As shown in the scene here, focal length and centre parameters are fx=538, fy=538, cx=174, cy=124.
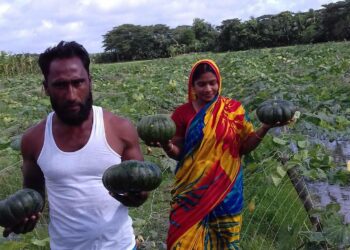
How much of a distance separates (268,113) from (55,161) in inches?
59.6

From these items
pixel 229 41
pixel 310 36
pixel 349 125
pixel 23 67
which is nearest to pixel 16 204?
pixel 349 125

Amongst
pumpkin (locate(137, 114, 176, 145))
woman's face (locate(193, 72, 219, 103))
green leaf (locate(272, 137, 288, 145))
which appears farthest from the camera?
green leaf (locate(272, 137, 288, 145))

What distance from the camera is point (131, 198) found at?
2.39m

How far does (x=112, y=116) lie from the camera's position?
251 centimetres

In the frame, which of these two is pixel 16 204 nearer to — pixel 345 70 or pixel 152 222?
pixel 152 222

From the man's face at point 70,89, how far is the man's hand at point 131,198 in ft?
1.24

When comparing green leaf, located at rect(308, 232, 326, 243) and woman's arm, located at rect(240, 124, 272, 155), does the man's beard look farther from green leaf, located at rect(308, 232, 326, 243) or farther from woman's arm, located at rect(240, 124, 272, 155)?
green leaf, located at rect(308, 232, 326, 243)

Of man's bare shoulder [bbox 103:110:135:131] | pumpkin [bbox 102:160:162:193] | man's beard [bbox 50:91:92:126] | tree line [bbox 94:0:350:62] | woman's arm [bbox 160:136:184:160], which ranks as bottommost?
tree line [bbox 94:0:350:62]

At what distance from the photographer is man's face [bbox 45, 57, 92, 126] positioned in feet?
7.64

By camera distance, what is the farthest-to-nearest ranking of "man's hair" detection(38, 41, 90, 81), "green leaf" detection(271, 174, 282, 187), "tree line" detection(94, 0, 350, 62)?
1. "tree line" detection(94, 0, 350, 62)
2. "green leaf" detection(271, 174, 282, 187)
3. "man's hair" detection(38, 41, 90, 81)

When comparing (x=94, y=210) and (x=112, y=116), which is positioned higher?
(x=112, y=116)

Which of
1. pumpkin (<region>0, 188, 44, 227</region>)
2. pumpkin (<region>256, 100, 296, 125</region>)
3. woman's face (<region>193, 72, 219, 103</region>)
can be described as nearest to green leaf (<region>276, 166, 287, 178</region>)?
pumpkin (<region>256, 100, 296, 125</region>)

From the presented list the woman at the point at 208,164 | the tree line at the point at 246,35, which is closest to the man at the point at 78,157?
the woman at the point at 208,164

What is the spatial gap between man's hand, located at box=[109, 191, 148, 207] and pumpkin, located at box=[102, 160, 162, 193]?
21mm
